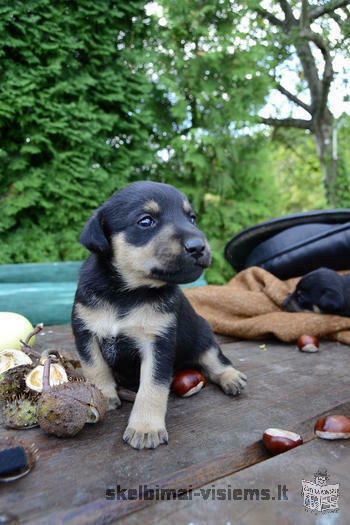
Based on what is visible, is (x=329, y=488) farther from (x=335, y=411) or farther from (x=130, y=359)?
(x=130, y=359)

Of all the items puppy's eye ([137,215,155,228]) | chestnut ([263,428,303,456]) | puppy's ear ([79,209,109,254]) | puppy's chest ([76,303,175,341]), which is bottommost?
chestnut ([263,428,303,456])

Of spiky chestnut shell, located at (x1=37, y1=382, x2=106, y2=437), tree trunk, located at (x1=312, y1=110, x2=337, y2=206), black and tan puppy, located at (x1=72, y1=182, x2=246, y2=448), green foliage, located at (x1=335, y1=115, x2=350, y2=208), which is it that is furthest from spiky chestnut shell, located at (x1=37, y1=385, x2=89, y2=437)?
tree trunk, located at (x1=312, y1=110, x2=337, y2=206)

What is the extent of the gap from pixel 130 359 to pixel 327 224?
115 inches

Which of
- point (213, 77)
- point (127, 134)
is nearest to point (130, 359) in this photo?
point (127, 134)

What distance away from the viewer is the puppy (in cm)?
328

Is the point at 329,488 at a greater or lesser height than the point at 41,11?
lesser

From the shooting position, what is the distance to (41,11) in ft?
17.1

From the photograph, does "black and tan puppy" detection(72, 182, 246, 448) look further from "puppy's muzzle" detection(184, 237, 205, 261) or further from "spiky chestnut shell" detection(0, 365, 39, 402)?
"spiky chestnut shell" detection(0, 365, 39, 402)

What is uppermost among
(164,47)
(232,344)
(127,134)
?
(164,47)

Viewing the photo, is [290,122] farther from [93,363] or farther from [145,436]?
[145,436]

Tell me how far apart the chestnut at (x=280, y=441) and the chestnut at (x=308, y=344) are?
1.34 meters

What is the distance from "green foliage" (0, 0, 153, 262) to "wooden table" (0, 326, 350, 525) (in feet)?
13.7

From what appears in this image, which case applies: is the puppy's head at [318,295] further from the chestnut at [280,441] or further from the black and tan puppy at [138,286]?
the chestnut at [280,441]

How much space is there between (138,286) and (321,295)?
6.75 feet
